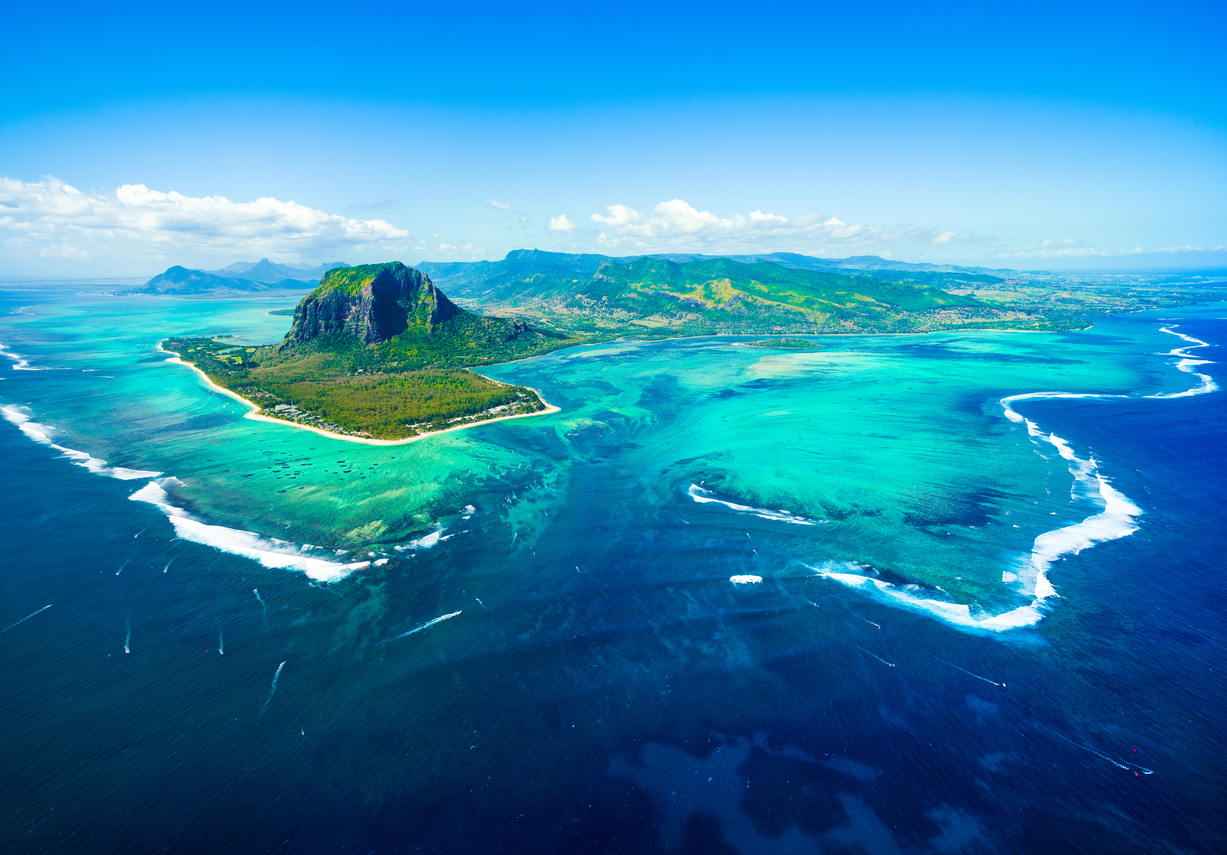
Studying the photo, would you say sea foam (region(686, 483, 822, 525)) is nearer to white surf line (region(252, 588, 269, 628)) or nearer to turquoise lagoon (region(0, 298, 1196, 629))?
turquoise lagoon (region(0, 298, 1196, 629))

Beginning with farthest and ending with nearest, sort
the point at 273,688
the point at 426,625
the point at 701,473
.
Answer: the point at 701,473, the point at 426,625, the point at 273,688

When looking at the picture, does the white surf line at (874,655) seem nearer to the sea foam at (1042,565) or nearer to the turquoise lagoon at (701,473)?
the sea foam at (1042,565)

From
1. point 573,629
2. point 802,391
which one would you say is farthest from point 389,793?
point 802,391

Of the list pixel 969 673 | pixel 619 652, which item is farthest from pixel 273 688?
pixel 969 673

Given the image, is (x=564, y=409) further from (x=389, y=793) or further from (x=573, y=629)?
(x=389, y=793)

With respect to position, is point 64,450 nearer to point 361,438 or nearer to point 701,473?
point 361,438

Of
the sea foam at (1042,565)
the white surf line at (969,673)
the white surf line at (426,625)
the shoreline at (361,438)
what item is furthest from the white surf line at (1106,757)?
the shoreline at (361,438)
